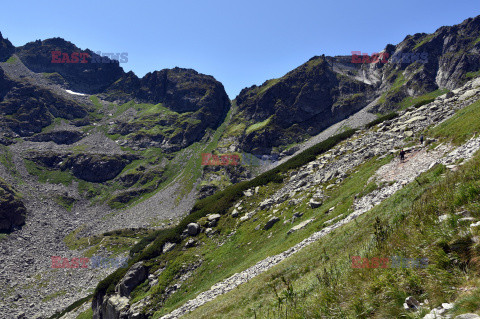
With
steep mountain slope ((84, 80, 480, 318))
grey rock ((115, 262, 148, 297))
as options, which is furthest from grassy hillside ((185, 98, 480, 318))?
grey rock ((115, 262, 148, 297))

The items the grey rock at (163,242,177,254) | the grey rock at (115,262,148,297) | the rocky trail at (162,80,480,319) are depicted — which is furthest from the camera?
the grey rock at (163,242,177,254)

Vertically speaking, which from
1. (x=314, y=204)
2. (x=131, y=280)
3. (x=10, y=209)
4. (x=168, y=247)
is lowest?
(x=131, y=280)

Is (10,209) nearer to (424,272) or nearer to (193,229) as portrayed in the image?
(193,229)

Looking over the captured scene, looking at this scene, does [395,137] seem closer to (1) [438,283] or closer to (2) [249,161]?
(1) [438,283]

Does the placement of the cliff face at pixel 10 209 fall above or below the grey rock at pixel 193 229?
above

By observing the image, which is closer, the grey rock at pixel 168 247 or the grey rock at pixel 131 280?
the grey rock at pixel 131 280

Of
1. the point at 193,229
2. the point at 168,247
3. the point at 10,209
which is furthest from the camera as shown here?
the point at 10,209

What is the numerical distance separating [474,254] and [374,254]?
3.23m

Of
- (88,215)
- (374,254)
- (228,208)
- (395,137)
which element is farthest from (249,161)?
(374,254)

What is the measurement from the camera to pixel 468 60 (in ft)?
613

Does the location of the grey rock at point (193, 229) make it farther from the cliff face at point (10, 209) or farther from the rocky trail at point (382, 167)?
the cliff face at point (10, 209)

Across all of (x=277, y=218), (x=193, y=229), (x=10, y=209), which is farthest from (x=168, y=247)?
(x=10, y=209)

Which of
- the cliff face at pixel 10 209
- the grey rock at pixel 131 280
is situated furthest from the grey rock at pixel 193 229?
the cliff face at pixel 10 209

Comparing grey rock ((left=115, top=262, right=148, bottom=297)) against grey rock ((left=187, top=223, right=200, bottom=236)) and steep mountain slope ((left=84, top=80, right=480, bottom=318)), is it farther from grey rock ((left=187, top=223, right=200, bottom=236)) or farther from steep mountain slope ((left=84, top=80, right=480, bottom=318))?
grey rock ((left=187, top=223, right=200, bottom=236))
